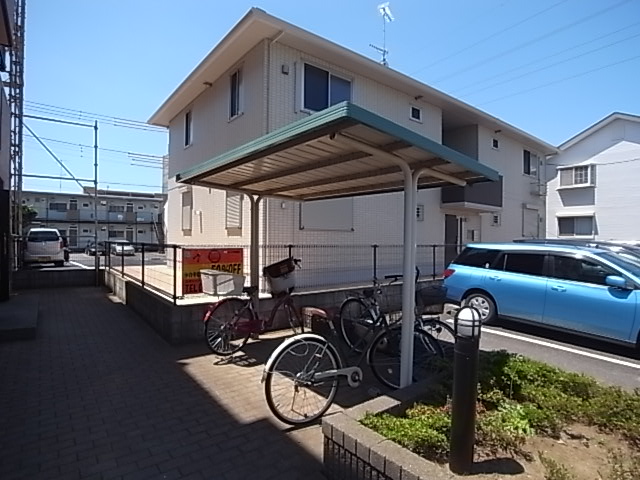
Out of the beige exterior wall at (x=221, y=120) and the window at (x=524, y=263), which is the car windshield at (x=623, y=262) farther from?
the beige exterior wall at (x=221, y=120)

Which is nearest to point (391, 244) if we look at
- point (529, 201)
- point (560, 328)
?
point (560, 328)

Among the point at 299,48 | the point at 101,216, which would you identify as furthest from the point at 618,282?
the point at 101,216

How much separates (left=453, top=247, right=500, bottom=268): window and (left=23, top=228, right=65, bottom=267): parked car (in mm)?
16047

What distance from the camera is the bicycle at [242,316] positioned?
550 centimetres

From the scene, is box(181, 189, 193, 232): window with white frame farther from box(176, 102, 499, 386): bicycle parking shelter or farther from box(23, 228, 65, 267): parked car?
box(176, 102, 499, 386): bicycle parking shelter

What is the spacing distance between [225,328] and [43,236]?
48.2 feet

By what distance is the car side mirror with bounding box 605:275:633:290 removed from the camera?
5.60 metres

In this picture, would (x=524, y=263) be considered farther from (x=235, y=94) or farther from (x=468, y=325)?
(x=235, y=94)

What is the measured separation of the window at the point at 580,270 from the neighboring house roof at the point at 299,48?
→ 6.60 meters

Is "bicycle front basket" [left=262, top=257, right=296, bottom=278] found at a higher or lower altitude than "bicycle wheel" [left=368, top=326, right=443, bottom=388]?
higher

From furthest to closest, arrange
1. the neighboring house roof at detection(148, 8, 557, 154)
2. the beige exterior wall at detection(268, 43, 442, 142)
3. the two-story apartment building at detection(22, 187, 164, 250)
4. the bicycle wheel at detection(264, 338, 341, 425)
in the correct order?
the two-story apartment building at detection(22, 187, 164, 250), the beige exterior wall at detection(268, 43, 442, 142), the neighboring house roof at detection(148, 8, 557, 154), the bicycle wheel at detection(264, 338, 341, 425)

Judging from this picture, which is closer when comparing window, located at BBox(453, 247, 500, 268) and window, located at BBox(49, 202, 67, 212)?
window, located at BBox(453, 247, 500, 268)

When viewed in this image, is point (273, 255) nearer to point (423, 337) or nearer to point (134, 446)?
point (423, 337)

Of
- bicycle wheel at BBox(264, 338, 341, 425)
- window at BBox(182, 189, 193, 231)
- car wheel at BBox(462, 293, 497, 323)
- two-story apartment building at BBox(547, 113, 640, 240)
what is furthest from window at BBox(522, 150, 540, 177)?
bicycle wheel at BBox(264, 338, 341, 425)
